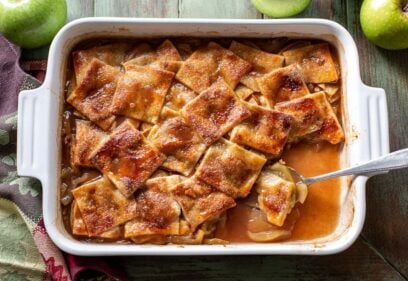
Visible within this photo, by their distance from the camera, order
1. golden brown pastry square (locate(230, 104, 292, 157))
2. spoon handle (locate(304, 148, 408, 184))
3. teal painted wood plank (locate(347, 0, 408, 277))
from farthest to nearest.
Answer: teal painted wood plank (locate(347, 0, 408, 277)), golden brown pastry square (locate(230, 104, 292, 157)), spoon handle (locate(304, 148, 408, 184))

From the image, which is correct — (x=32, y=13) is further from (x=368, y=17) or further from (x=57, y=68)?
(x=368, y=17)

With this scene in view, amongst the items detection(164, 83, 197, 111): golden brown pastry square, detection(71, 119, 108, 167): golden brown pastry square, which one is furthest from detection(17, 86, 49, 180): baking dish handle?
detection(164, 83, 197, 111): golden brown pastry square

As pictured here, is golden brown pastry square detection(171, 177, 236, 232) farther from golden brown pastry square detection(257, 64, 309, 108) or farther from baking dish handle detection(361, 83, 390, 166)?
baking dish handle detection(361, 83, 390, 166)

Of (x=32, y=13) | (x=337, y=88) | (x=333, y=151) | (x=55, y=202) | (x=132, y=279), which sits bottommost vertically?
(x=132, y=279)

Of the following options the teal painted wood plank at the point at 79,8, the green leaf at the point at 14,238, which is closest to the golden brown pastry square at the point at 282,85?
the teal painted wood plank at the point at 79,8

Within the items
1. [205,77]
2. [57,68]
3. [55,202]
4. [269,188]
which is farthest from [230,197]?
[57,68]

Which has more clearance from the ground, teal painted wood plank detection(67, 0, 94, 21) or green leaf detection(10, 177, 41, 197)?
teal painted wood plank detection(67, 0, 94, 21)
